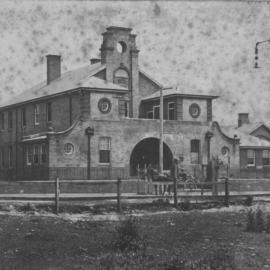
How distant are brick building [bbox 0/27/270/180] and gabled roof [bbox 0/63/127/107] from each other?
8 cm

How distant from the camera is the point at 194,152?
5444 cm

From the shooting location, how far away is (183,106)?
178 feet

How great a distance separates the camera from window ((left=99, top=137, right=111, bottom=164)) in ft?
165

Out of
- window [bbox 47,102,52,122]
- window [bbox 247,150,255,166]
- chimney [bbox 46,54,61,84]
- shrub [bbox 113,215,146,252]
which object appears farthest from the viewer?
window [bbox 247,150,255,166]

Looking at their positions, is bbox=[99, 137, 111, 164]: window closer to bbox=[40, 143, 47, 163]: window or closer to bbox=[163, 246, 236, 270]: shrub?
bbox=[40, 143, 47, 163]: window

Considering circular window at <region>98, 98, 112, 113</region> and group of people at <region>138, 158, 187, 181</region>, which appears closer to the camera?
group of people at <region>138, 158, 187, 181</region>

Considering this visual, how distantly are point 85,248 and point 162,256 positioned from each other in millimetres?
2066

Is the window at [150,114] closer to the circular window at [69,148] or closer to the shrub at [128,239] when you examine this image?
the circular window at [69,148]

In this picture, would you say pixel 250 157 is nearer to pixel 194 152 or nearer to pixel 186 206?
pixel 194 152

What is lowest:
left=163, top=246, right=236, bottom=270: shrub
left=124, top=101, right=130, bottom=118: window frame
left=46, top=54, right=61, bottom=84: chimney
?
left=163, top=246, right=236, bottom=270: shrub

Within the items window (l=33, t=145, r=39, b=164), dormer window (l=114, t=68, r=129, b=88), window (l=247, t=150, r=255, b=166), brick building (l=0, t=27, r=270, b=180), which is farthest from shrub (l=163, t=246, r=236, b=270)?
window (l=247, t=150, r=255, b=166)

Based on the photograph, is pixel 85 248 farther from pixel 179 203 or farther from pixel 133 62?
pixel 133 62

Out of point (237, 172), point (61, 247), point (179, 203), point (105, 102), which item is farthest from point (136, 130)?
point (61, 247)

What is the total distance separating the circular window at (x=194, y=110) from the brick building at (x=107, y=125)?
3.1 inches
